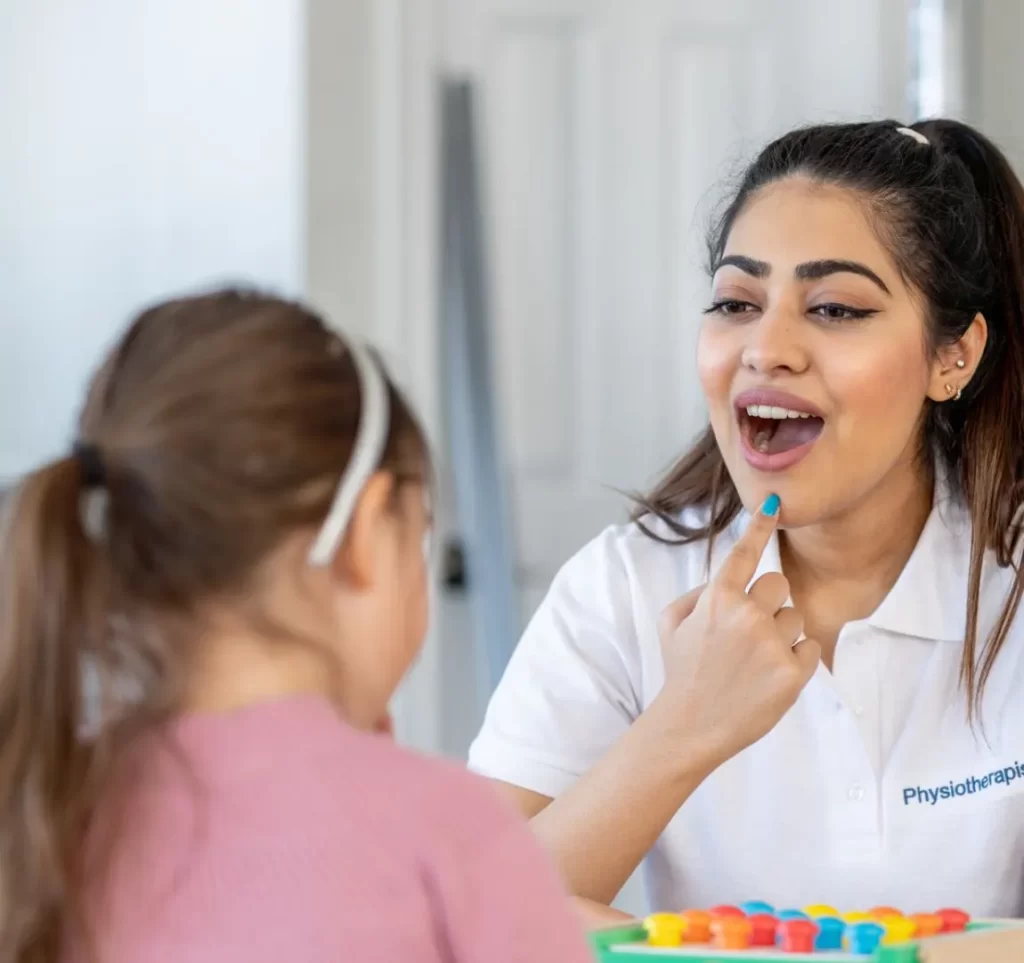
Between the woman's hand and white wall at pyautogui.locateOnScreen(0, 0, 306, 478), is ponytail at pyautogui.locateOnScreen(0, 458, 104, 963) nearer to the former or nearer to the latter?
the woman's hand

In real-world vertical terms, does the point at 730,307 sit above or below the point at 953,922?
above

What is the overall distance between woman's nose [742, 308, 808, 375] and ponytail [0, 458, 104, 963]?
2.49 feet

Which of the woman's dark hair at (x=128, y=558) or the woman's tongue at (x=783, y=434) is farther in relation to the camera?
the woman's tongue at (x=783, y=434)

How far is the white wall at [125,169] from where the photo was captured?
8.10 feet

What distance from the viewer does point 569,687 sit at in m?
1.39

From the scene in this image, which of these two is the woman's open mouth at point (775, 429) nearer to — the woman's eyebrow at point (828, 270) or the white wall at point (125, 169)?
the woman's eyebrow at point (828, 270)

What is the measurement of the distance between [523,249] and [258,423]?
2128 millimetres

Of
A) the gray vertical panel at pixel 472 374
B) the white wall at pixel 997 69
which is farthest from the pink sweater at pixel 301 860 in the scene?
the white wall at pixel 997 69

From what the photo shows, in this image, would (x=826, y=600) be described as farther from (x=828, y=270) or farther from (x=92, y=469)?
(x=92, y=469)

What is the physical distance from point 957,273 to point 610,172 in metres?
1.45

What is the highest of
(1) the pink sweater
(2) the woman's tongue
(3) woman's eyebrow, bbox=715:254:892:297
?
(3) woman's eyebrow, bbox=715:254:892:297

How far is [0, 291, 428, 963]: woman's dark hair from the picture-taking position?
683 mm

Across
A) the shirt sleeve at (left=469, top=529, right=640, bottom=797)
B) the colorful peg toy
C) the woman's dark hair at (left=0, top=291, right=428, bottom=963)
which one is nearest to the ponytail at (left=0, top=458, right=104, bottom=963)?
the woman's dark hair at (left=0, top=291, right=428, bottom=963)

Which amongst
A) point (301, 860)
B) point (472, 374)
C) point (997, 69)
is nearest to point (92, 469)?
point (301, 860)
